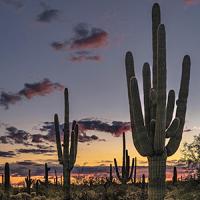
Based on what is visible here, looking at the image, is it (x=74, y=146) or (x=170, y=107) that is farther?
(x=74, y=146)

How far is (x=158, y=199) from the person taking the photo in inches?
583

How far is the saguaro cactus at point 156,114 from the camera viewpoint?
14055 mm

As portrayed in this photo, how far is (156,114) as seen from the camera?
14.2m

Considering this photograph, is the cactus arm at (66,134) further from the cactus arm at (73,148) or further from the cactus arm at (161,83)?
the cactus arm at (161,83)

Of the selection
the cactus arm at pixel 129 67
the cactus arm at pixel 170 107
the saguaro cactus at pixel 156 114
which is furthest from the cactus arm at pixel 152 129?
the cactus arm at pixel 129 67

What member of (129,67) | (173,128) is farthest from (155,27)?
(173,128)

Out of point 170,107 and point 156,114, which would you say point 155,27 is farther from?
point 156,114

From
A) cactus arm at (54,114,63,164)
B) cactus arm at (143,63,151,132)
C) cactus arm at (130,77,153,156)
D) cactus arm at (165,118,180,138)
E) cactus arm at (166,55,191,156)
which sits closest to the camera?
cactus arm at (130,77,153,156)

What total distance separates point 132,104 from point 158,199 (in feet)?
9.93

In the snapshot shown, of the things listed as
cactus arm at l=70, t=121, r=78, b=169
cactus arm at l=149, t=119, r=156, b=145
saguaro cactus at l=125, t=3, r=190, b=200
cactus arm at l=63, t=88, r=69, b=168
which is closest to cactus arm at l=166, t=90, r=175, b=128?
saguaro cactus at l=125, t=3, r=190, b=200

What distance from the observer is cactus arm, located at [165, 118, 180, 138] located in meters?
14.8

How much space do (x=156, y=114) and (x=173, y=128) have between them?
98 cm

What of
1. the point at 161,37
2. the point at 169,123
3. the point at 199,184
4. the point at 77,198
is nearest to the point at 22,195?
the point at 77,198

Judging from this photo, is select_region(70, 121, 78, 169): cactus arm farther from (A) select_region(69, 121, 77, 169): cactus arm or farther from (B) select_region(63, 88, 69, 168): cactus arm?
(B) select_region(63, 88, 69, 168): cactus arm
